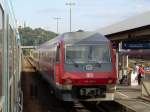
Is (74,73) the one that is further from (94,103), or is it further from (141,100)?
(141,100)

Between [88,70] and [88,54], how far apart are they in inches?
29.3

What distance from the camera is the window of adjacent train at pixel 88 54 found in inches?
715

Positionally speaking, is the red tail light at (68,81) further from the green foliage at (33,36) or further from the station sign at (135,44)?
the green foliage at (33,36)

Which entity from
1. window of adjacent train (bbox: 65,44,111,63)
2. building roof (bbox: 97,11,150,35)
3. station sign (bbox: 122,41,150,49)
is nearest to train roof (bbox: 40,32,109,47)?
window of adjacent train (bbox: 65,44,111,63)

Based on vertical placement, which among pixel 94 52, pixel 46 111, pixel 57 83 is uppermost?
pixel 94 52

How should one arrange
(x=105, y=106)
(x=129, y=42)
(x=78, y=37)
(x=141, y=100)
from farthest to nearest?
(x=129, y=42), (x=141, y=100), (x=105, y=106), (x=78, y=37)

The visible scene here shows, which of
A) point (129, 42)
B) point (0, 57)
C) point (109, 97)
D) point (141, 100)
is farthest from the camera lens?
point (129, 42)

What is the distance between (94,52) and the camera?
723 inches

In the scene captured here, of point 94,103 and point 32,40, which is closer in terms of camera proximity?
point 94,103

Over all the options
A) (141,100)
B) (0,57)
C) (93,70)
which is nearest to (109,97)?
(93,70)

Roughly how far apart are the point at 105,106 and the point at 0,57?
1612 centimetres

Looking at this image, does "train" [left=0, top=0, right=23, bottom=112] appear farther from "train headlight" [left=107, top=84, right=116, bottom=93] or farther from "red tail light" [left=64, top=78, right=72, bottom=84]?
"train headlight" [left=107, top=84, right=116, bottom=93]

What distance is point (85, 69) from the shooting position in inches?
706

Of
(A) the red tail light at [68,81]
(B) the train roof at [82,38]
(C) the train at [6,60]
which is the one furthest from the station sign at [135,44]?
(C) the train at [6,60]
